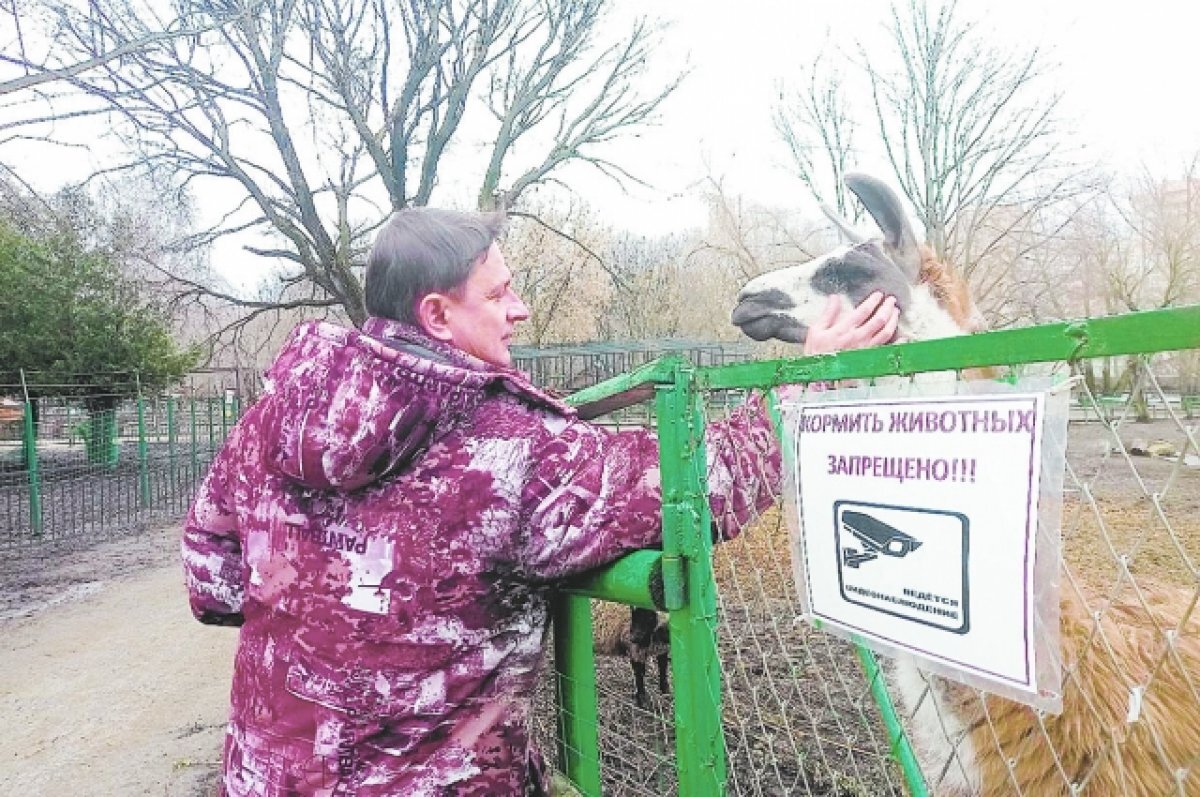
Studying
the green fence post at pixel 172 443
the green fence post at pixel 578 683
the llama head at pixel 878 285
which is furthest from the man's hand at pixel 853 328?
the green fence post at pixel 172 443

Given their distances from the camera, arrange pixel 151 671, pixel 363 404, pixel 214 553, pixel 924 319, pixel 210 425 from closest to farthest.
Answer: pixel 363 404 → pixel 214 553 → pixel 924 319 → pixel 151 671 → pixel 210 425

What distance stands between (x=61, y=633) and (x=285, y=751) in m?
6.12

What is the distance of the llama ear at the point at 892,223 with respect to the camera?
3064mm

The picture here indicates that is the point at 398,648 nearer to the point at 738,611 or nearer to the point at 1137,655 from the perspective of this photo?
the point at 1137,655

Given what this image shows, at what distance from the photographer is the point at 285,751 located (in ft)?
4.66

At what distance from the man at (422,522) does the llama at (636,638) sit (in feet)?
9.16

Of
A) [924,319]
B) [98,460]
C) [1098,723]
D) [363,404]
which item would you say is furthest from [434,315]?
[98,460]

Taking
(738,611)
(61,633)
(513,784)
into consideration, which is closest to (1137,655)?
Result: (513,784)

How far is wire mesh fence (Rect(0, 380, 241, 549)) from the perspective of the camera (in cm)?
1102

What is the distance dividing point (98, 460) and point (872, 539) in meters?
16.5

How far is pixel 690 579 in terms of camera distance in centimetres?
132

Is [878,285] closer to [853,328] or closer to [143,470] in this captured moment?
[853,328]

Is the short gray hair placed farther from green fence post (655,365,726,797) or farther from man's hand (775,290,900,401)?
man's hand (775,290,900,401)

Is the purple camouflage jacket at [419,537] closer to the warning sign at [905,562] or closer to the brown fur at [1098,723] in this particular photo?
the warning sign at [905,562]
